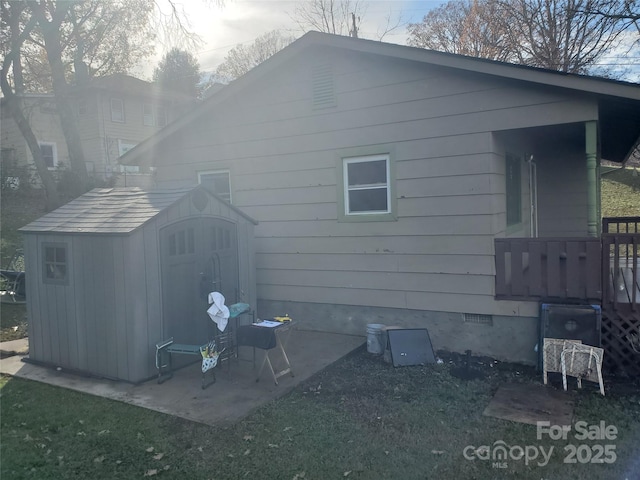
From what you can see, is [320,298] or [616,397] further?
[320,298]

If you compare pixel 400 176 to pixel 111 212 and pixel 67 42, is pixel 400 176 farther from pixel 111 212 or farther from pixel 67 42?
pixel 67 42

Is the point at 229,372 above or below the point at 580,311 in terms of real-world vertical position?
below

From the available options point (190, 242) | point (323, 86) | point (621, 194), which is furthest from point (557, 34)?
point (190, 242)

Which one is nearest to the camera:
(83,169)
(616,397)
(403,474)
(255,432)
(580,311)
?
(403,474)

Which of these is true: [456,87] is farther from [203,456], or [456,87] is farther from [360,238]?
[203,456]

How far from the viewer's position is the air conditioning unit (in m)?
5.73

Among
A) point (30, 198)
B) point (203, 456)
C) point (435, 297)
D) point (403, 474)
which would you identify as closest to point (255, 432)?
point (203, 456)

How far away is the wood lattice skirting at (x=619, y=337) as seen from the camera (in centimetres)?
579

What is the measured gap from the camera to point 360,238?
298 inches

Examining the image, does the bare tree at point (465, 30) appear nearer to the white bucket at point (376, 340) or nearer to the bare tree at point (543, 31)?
the bare tree at point (543, 31)

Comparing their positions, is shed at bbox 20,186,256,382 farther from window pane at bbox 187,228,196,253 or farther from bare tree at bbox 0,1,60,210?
bare tree at bbox 0,1,60,210

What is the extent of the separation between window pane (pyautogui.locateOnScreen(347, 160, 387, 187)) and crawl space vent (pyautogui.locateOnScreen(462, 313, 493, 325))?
2.27m

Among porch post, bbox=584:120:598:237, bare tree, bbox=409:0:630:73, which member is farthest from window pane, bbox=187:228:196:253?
bare tree, bbox=409:0:630:73

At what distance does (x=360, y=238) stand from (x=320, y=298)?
1248 mm
